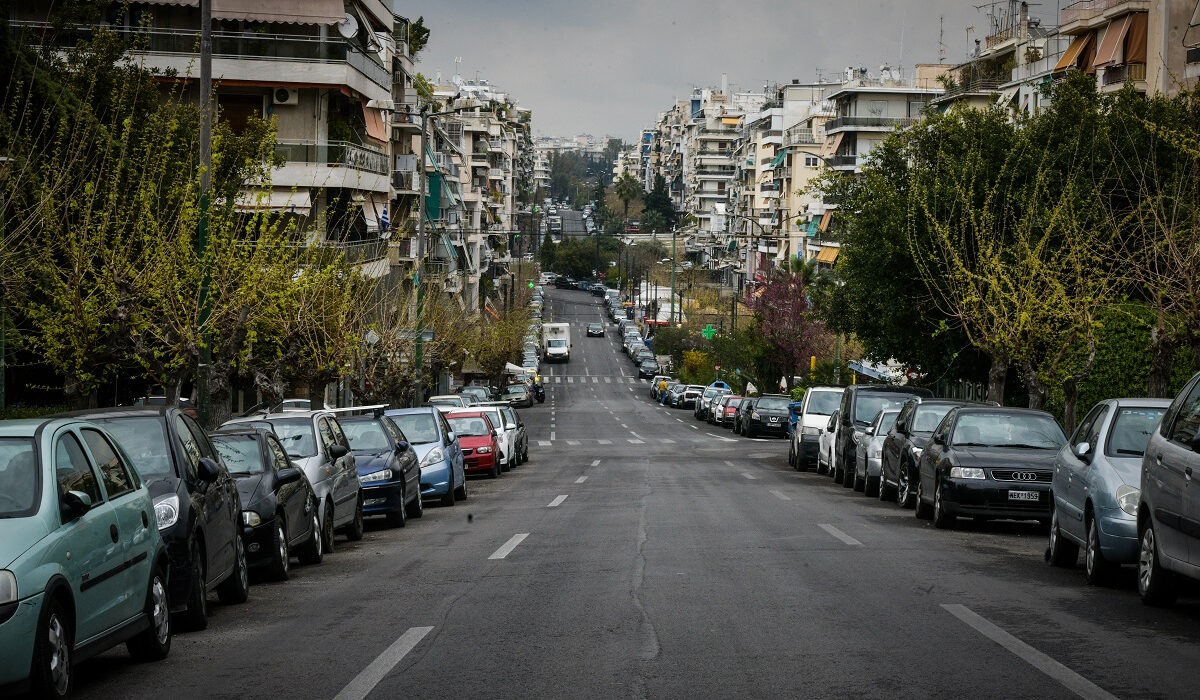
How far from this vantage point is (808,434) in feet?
111

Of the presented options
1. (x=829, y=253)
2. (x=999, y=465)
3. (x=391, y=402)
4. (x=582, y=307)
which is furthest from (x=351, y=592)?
(x=582, y=307)

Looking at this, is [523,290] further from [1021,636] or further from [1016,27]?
[1021,636]

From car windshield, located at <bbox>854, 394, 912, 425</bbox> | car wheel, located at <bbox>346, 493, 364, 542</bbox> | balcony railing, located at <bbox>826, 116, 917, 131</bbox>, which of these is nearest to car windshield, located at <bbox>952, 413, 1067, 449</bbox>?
car wheel, located at <bbox>346, 493, 364, 542</bbox>

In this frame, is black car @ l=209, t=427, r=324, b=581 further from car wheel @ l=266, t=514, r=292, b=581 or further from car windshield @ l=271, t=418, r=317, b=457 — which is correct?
car windshield @ l=271, t=418, r=317, b=457

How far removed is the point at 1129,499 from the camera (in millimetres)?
12617

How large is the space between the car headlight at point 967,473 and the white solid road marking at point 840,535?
69.6 inches

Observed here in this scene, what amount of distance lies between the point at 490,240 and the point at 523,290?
6223 mm

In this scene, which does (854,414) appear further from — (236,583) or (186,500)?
(186,500)

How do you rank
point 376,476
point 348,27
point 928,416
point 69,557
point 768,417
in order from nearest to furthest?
point 69,557
point 376,476
point 928,416
point 348,27
point 768,417

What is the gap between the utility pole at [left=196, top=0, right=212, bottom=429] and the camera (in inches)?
835

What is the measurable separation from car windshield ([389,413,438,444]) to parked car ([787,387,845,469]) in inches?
433

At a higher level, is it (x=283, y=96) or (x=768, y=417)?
(x=283, y=96)

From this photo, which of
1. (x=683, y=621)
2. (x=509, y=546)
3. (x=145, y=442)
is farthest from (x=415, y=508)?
(x=683, y=621)

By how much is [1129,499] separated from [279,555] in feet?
25.8
